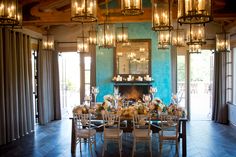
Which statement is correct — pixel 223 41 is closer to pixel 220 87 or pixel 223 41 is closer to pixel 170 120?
pixel 170 120

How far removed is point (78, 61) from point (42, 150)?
478 cm

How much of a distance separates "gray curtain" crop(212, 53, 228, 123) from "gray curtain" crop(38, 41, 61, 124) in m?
5.82

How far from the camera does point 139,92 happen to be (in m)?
9.46

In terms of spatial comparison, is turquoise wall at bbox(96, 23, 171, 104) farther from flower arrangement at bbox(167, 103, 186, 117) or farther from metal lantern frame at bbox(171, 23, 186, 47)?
flower arrangement at bbox(167, 103, 186, 117)

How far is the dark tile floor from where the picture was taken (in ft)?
19.0

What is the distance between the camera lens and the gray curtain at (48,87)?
9.03 meters

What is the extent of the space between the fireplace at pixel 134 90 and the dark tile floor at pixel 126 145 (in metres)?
2.12

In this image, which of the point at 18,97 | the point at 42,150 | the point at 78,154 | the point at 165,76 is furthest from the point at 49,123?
the point at 165,76

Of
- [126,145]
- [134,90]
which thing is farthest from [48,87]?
[126,145]

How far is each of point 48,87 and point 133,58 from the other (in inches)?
130

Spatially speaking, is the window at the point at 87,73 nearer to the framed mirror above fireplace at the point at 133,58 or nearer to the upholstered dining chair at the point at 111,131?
the framed mirror above fireplace at the point at 133,58

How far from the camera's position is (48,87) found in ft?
31.1

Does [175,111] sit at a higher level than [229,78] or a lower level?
lower

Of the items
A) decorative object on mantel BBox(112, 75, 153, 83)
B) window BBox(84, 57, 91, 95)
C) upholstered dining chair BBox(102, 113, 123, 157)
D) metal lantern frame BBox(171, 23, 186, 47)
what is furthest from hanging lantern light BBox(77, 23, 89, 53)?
window BBox(84, 57, 91, 95)
